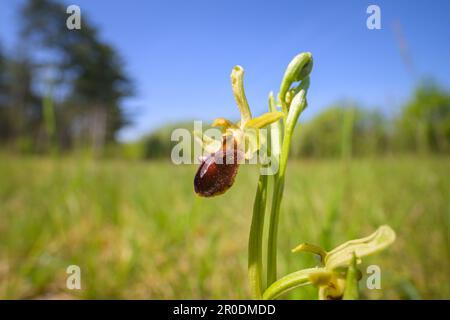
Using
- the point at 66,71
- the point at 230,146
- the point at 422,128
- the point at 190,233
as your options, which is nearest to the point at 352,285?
the point at 230,146

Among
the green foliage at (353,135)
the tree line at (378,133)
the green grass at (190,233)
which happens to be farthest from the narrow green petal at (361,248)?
the green foliage at (353,135)

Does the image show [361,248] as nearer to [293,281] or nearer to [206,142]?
[293,281]

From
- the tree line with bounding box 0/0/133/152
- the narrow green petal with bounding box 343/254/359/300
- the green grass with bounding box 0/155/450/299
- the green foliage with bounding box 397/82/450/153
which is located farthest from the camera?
the tree line with bounding box 0/0/133/152

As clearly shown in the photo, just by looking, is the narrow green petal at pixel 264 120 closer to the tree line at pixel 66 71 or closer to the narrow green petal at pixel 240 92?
the narrow green petal at pixel 240 92

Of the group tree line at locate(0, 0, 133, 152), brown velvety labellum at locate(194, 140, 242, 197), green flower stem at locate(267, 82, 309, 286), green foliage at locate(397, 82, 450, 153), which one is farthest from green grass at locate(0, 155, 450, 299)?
tree line at locate(0, 0, 133, 152)

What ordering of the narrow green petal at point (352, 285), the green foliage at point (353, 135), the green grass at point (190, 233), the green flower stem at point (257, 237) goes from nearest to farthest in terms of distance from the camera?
the narrow green petal at point (352, 285)
the green flower stem at point (257, 237)
the green grass at point (190, 233)
the green foliage at point (353, 135)

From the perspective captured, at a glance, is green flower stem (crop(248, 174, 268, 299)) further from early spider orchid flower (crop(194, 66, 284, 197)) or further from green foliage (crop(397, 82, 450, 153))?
green foliage (crop(397, 82, 450, 153))
